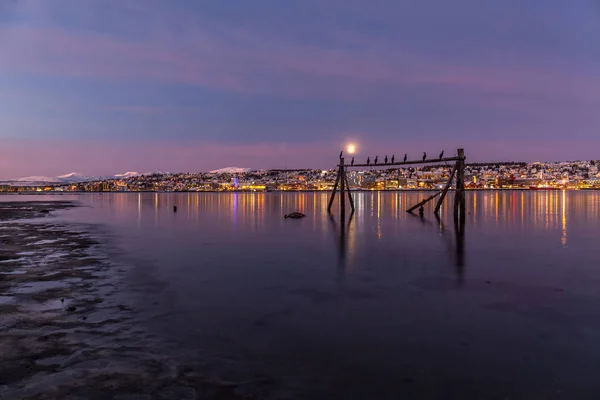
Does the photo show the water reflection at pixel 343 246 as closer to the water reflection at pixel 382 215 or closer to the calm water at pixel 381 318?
the calm water at pixel 381 318

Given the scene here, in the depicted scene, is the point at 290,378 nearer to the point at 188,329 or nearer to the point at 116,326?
the point at 188,329

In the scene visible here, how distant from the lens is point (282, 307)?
11.0 metres

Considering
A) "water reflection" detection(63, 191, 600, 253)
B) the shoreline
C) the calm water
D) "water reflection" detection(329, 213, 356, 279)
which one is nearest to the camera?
the shoreline

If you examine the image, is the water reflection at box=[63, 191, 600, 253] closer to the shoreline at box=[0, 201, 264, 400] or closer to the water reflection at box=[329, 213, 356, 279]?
the water reflection at box=[329, 213, 356, 279]

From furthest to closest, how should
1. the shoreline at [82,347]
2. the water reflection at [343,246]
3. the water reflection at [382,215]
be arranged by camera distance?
the water reflection at [382,215] < the water reflection at [343,246] < the shoreline at [82,347]

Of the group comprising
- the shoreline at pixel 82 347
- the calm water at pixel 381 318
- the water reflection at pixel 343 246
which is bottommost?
the water reflection at pixel 343 246

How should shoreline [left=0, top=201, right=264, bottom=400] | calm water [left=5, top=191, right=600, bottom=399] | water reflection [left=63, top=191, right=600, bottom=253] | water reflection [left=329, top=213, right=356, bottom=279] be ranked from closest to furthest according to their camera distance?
shoreline [left=0, top=201, right=264, bottom=400]
calm water [left=5, top=191, right=600, bottom=399]
water reflection [left=329, top=213, right=356, bottom=279]
water reflection [left=63, top=191, right=600, bottom=253]

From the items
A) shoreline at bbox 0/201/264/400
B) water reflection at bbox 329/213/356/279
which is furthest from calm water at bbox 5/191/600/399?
shoreline at bbox 0/201/264/400

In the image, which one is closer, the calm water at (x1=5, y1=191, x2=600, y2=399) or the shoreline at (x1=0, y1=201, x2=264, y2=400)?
the shoreline at (x1=0, y1=201, x2=264, y2=400)

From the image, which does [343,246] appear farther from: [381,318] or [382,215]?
[382,215]

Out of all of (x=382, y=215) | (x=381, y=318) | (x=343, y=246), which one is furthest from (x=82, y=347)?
(x=382, y=215)

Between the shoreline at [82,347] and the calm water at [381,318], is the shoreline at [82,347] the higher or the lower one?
the higher one

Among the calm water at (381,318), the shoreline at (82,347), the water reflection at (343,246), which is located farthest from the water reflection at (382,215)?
the shoreline at (82,347)

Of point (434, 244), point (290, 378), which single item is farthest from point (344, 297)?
point (434, 244)
